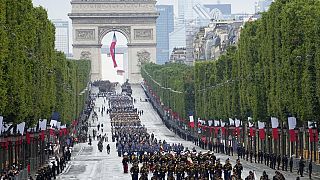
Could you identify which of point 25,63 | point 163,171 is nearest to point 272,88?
point 25,63

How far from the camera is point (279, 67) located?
256 ft

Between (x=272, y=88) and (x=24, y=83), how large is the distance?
20.3 m

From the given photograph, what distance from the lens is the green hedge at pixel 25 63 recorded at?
197 feet

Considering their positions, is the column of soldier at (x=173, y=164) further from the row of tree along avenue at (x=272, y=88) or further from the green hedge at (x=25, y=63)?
the green hedge at (x=25, y=63)

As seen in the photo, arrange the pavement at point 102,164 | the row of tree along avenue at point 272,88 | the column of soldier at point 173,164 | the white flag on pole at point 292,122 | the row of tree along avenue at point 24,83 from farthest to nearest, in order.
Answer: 1. the white flag on pole at point 292,122
2. the pavement at point 102,164
3. the row of tree along avenue at point 272,88
4. the row of tree along avenue at point 24,83
5. the column of soldier at point 173,164

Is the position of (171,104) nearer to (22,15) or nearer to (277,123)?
(277,123)

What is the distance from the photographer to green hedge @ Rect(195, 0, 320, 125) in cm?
6812

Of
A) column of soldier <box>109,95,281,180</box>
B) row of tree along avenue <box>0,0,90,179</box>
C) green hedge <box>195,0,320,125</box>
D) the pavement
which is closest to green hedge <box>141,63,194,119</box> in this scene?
the pavement

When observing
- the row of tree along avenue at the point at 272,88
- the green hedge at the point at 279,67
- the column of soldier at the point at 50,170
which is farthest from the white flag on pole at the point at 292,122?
the column of soldier at the point at 50,170

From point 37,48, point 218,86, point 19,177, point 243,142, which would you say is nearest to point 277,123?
point 37,48

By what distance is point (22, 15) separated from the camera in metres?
68.6

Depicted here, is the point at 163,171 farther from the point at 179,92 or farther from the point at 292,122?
the point at 179,92

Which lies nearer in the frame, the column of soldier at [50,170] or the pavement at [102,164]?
the column of soldier at [50,170]

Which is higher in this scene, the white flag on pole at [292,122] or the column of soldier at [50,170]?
the white flag on pole at [292,122]
